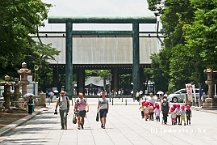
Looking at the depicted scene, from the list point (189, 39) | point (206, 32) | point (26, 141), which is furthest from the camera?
point (189, 39)

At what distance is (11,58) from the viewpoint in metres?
37.1

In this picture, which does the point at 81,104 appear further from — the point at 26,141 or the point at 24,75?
the point at 24,75

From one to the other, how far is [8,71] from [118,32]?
36668 millimetres

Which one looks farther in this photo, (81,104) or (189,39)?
(189,39)

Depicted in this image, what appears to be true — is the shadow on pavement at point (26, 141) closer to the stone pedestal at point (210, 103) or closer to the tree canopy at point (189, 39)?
the tree canopy at point (189, 39)

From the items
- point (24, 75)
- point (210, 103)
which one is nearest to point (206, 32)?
point (210, 103)

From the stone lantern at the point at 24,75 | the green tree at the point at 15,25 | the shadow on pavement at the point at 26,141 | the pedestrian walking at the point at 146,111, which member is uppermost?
the green tree at the point at 15,25

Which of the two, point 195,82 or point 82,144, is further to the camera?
point 195,82

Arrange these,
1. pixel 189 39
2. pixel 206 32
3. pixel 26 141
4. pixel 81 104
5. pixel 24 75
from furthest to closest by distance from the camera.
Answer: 1. pixel 189 39
2. pixel 24 75
3. pixel 206 32
4. pixel 81 104
5. pixel 26 141

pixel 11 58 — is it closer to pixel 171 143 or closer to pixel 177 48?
pixel 171 143

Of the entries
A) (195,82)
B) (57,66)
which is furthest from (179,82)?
(57,66)

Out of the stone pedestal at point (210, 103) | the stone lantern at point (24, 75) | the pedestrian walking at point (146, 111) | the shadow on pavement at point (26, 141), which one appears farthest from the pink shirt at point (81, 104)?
the stone pedestal at point (210, 103)

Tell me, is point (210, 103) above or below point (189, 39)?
below

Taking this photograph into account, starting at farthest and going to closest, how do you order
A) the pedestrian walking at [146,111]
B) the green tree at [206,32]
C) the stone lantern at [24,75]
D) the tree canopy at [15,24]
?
the stone lantern at [24,75] → the green tree at [206,32] → the pedestrian walking at [146,111] → the tree canopy at [15,24]
